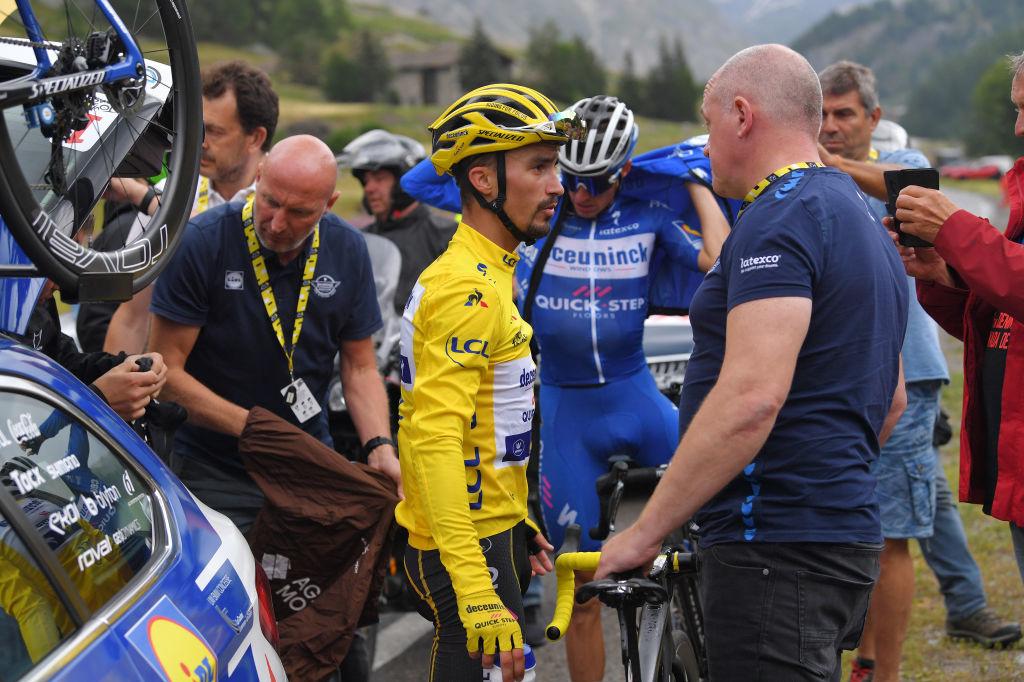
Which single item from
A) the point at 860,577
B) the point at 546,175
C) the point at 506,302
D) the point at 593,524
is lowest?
the point at 593,524

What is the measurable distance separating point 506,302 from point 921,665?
10.7 feet

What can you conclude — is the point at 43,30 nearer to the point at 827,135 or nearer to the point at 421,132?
the point at 827,135

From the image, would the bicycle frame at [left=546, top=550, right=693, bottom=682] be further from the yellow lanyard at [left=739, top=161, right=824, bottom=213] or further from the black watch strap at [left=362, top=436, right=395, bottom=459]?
the black watch strap at [left=362, top=436, right=395, bottom=459]

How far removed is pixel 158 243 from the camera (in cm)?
321

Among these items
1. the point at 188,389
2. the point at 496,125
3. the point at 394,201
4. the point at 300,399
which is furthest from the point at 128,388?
the point at 394,201

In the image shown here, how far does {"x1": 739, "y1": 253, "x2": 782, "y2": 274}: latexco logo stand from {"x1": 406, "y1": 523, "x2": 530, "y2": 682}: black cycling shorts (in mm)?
1104

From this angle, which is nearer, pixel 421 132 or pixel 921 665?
pixel 921 665

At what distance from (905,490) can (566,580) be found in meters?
2.47

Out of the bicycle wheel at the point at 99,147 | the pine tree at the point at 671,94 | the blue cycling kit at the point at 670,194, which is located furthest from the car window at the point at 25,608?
the pine tree at the point at 671,94

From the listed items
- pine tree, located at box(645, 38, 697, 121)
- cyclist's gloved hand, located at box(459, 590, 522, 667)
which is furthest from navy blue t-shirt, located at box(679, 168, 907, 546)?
pine tree, located at box(645, 38, 697, 121)

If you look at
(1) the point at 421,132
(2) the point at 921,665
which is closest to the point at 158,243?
(2) the point at 921,665

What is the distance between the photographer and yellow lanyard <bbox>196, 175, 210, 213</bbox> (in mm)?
5133

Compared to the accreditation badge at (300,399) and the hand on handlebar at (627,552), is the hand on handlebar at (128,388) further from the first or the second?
the hand on handlebar at (627,552)

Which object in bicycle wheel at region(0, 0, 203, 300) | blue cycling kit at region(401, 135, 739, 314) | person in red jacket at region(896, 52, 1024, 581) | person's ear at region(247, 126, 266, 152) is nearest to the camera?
bicycle wheel at region(0, 0, 203, 300)
